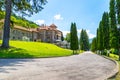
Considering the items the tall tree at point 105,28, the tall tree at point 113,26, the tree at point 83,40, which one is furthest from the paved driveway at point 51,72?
the tree at point 83,40

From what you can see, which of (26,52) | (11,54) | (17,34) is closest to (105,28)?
(26,52)

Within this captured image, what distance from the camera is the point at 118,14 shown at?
139ft

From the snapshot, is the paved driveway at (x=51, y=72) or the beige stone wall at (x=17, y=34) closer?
the paved driveway at (x=51, y=72)

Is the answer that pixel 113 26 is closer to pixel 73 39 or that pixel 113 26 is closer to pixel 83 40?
pixel 73 39

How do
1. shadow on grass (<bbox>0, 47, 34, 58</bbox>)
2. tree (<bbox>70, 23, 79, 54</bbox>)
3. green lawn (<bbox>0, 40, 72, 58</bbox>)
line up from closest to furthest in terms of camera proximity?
shadow on grass (<bbox>0, 47, 34, 58</bbox>)
green lawn (<bbox>0, 40, 72, 58</bbox>)
tree (<bbox>70, 23, 79, 54</bbox>)

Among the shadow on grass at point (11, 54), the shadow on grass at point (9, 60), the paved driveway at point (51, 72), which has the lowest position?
the paved driveway at point (51, 72)

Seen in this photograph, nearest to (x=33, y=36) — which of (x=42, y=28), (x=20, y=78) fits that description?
(x=42, y=28)

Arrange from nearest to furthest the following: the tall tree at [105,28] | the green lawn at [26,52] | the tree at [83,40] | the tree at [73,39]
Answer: the green lawn at [26,52] → the tall tree at [105,28] → the tree at [73,39] → the tree at [83,40]

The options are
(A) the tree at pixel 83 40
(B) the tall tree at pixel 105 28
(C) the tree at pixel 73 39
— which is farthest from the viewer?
(A) the tree at pixel 83 40

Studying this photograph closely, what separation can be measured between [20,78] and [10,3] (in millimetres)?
26052

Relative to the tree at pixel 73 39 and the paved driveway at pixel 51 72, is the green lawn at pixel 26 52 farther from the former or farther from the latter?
the tree at pixel 73 39

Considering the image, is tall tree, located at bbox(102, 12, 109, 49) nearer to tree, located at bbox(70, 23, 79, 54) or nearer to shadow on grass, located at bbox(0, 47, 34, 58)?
tree, located at bbox(70, 23, 79, 54)

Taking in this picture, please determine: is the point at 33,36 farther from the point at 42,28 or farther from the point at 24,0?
the point at 24,0

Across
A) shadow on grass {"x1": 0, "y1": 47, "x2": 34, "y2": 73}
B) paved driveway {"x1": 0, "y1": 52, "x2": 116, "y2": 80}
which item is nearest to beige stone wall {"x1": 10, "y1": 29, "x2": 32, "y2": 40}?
shadow on grass {"x1": 0, "y1": 47, "x2": 34, "y2": 73}
